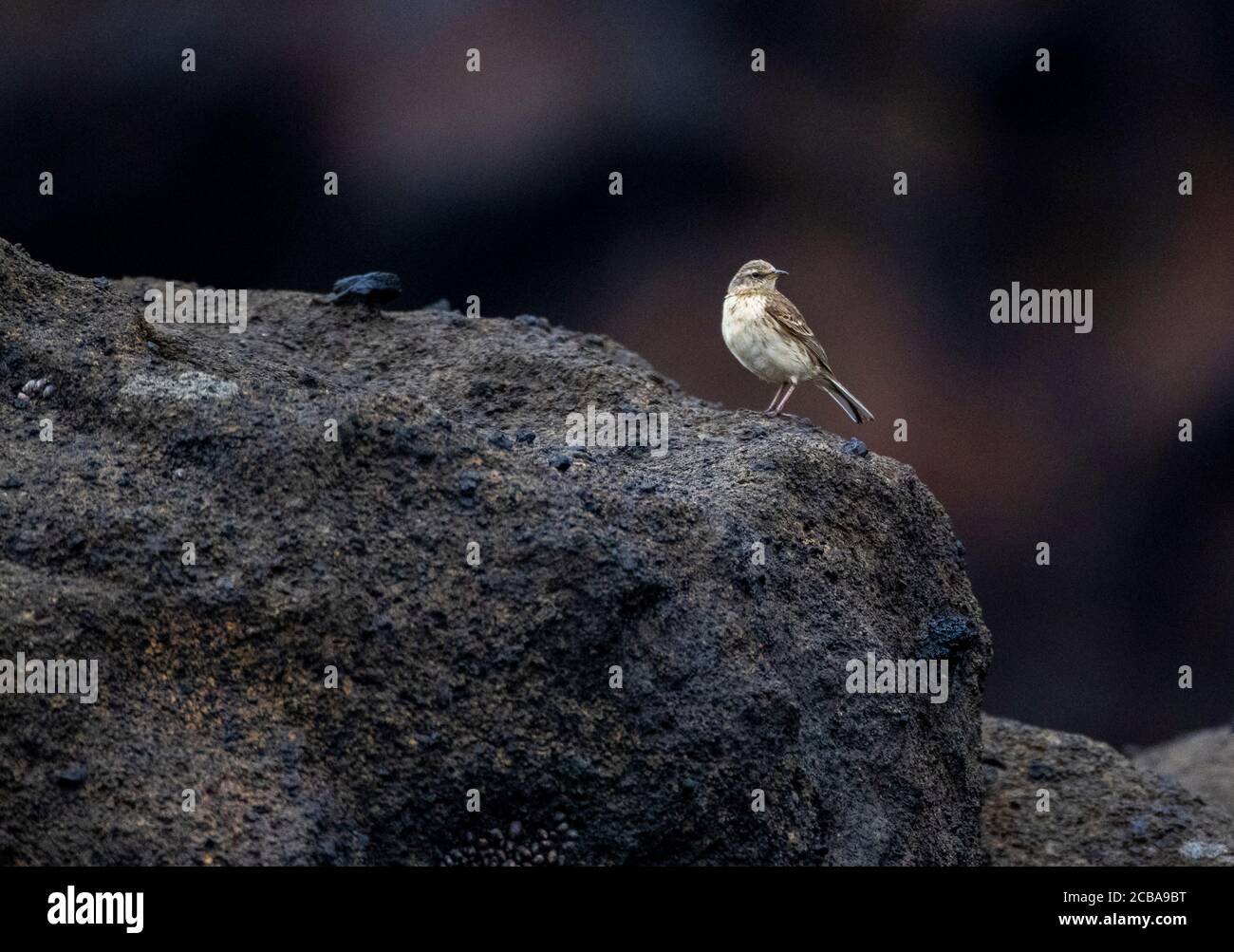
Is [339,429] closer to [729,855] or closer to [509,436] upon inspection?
[509,436]

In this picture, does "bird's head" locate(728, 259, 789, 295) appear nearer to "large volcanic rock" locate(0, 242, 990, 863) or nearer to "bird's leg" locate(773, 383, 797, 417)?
"bird's leg" locate(773, 383, 797, 417)

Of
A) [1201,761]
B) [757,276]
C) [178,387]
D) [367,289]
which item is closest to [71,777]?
[178,387]

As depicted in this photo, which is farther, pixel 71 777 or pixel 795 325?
pixel 795 325

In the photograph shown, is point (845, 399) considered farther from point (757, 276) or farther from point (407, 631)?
point (407, 631)

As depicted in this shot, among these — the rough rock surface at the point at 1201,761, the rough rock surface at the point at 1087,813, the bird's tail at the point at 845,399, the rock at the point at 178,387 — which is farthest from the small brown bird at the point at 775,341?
the rough rock surface at the point at 1201,761

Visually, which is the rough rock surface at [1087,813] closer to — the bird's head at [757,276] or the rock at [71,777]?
the bird's head at [757,276]

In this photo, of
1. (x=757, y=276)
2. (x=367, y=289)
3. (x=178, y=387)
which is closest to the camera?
(x=178, y=387)
